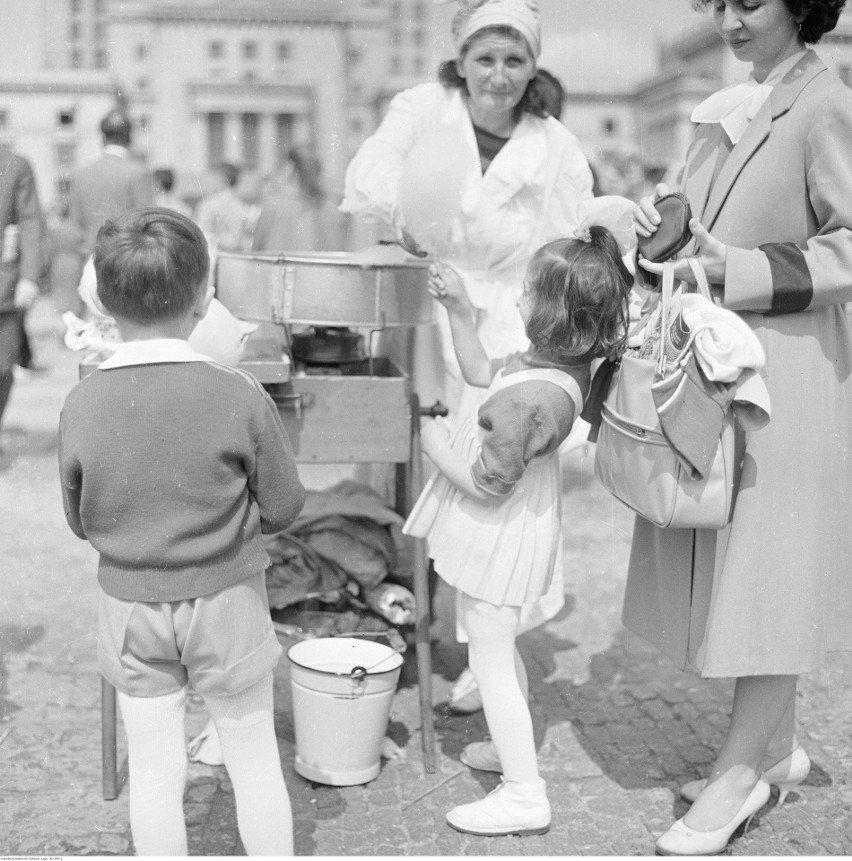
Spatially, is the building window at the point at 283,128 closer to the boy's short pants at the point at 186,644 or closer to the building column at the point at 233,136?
the building column at the point at 233,136

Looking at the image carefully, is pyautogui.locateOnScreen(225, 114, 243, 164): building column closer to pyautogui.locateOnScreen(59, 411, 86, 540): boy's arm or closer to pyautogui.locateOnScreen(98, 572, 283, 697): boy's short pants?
pyautogui.locateOnScreen(59, 411, 86, 540): boy's arm

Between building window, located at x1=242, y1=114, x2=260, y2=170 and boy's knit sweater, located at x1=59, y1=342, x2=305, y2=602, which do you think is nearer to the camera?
boy's knit sweater, located at x1=59, y1=342, x2=305, y2=602

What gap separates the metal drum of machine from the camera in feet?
9.53

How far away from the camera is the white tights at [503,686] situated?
267 cm

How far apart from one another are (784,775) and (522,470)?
3.44ft

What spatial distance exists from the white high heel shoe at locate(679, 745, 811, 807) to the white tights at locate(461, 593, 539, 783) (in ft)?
1.40

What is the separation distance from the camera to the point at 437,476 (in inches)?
108

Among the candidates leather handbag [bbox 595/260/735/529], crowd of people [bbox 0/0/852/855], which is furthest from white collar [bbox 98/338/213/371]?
leather handbag [bbox 595/260/735/529]

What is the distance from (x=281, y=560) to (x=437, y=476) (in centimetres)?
92

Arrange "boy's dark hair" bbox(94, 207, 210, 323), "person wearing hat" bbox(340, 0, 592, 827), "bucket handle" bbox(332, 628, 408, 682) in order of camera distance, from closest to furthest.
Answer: "boy's dark hair" bbox(94, 207, 210, 323)
"bucket handle" bbox(332, 628, 408, 682)
"person wearing hat" bbox(340, 0, 592, 827)

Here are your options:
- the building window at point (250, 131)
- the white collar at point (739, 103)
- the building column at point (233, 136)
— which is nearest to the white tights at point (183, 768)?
the white collar at point (739, 103)

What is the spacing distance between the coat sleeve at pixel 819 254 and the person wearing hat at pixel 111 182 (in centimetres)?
497

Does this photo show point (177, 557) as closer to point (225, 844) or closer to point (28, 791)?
point (225, 844)

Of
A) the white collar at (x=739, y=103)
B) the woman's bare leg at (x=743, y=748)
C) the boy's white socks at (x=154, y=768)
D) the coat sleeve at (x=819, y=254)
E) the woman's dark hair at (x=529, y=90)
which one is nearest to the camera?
the boy's white socks at (x=154, y=768)
